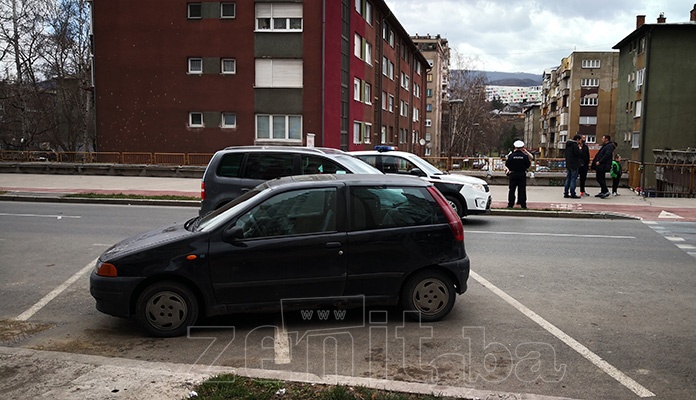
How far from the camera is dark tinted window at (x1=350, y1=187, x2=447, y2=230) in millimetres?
5840

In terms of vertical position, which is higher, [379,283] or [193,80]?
[193,80]

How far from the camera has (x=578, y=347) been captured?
5.24m

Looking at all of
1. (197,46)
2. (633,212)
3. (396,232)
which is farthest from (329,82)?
(396,232)

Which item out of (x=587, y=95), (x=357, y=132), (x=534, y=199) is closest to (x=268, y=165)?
(x=534, y=199)

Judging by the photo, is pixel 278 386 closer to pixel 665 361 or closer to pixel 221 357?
pixel 221 357

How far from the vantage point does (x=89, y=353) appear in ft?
16.8

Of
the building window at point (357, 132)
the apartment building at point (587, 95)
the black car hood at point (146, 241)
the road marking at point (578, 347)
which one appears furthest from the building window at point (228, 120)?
the apartment building at point (587, 95)

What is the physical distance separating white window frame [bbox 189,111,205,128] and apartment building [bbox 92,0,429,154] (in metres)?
0.05

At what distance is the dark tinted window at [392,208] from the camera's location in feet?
19.2

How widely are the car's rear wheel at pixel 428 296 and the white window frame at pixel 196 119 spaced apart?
91.6ft

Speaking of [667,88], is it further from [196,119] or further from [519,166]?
[519,166]

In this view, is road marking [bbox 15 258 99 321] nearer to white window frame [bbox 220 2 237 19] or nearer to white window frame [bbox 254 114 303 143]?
white window frame [bbox 254 114 303 143]

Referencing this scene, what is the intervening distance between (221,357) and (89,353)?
1.17 m

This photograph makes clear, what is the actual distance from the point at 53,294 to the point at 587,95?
96.7 m
